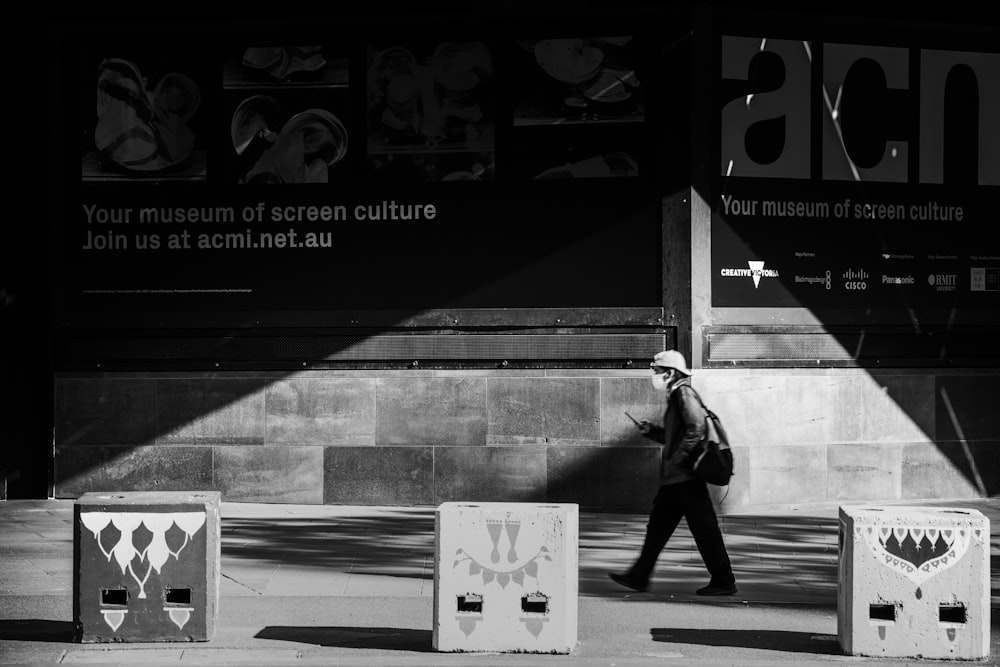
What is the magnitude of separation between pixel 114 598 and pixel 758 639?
376 cm

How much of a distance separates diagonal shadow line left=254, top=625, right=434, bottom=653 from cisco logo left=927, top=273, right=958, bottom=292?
7.79m

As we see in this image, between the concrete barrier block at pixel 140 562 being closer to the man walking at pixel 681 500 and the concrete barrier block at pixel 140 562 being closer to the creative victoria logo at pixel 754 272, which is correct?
the man walking at pixel 681 500

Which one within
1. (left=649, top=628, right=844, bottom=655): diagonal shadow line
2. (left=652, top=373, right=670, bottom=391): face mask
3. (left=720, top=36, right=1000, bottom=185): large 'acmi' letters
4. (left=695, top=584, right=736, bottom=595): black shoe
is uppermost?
(left=720, top=36, right=1000, bottom=185): large 'acmi' letters

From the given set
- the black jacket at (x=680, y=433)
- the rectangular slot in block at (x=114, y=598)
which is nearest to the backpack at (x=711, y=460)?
the black jacket at (x=680, y=433)

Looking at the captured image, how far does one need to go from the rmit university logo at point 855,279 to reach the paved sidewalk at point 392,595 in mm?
2332

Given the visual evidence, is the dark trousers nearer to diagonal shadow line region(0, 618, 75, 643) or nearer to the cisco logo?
diagonal shadow line region(0, 618, 75, 643)

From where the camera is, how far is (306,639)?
25.3ft

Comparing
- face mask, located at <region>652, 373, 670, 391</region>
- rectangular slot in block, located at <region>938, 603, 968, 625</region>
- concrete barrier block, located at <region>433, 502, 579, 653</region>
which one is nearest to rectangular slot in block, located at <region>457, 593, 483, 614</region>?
concrete barrier block, located at <region>433, 502, 579, 653</region>

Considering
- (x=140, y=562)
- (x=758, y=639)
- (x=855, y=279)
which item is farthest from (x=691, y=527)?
(x=855, y=279)

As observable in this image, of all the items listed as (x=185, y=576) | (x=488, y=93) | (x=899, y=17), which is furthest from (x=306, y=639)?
(x=899, y=17)

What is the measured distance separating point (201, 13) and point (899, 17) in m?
7.26

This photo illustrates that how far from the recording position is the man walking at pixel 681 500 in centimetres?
895

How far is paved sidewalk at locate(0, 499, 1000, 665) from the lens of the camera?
7.42 meters

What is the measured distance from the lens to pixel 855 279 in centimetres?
1336
